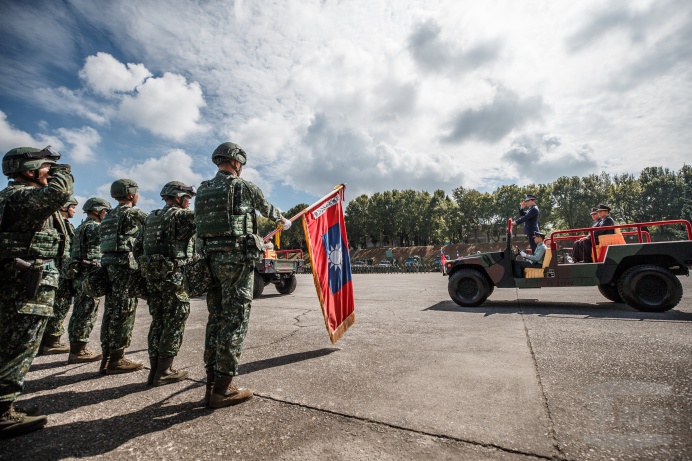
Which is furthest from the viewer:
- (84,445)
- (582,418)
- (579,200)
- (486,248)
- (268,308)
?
(579,200)

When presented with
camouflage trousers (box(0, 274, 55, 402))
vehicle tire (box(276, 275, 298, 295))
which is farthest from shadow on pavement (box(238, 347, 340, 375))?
vehicle tire (box(276, 275, 298, 295))

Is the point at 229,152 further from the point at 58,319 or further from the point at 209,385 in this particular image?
the point at 58,319

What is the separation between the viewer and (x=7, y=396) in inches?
87.4

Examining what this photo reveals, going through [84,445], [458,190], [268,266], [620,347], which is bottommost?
[620,347]

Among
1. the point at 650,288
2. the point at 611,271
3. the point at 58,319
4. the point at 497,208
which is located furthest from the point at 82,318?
the point at 497,208

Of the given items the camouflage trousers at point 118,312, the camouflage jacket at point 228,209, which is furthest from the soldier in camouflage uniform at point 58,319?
the camouflage jacket at point 228,209

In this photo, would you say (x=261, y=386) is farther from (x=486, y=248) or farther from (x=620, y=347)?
(x=486, y=248)

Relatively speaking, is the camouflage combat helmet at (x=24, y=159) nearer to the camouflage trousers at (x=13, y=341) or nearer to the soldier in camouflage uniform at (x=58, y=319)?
the camouflage trousers at (x=13, y=341)

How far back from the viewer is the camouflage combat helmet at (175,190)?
12.3 ft

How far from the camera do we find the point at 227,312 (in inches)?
108

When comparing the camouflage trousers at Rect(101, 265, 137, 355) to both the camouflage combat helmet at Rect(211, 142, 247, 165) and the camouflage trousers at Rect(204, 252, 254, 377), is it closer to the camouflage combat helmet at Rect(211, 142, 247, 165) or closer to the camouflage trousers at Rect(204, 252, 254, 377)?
the camouflage trousers at Rect(204, 252, 254, 377)

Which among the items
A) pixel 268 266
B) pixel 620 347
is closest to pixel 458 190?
pixel 268 266

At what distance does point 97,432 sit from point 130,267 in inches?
77.8

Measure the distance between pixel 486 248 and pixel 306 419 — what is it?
56.1m
